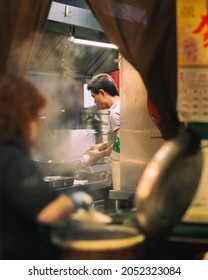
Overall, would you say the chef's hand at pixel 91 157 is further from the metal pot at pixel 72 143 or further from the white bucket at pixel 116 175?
the white bucket at pixel 116 175

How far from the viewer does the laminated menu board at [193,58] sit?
5.44 feet

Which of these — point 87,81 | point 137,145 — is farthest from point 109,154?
point 87,81

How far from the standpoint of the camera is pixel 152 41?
1.77 metres

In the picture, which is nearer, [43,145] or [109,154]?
[43,145]

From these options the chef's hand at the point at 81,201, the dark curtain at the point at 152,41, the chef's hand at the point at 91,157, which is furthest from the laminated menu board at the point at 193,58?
the chef's hand at the point at 91,157

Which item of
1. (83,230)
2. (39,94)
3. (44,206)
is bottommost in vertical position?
(83,230)

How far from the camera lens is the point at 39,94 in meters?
1.60

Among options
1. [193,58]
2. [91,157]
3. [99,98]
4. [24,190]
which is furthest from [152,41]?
[91,157]

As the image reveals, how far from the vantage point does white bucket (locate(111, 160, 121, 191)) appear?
2426 mm

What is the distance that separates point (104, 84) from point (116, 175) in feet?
2.04

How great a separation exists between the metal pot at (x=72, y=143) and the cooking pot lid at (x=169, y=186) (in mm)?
475

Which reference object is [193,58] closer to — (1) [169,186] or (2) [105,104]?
(1) [169,186]
